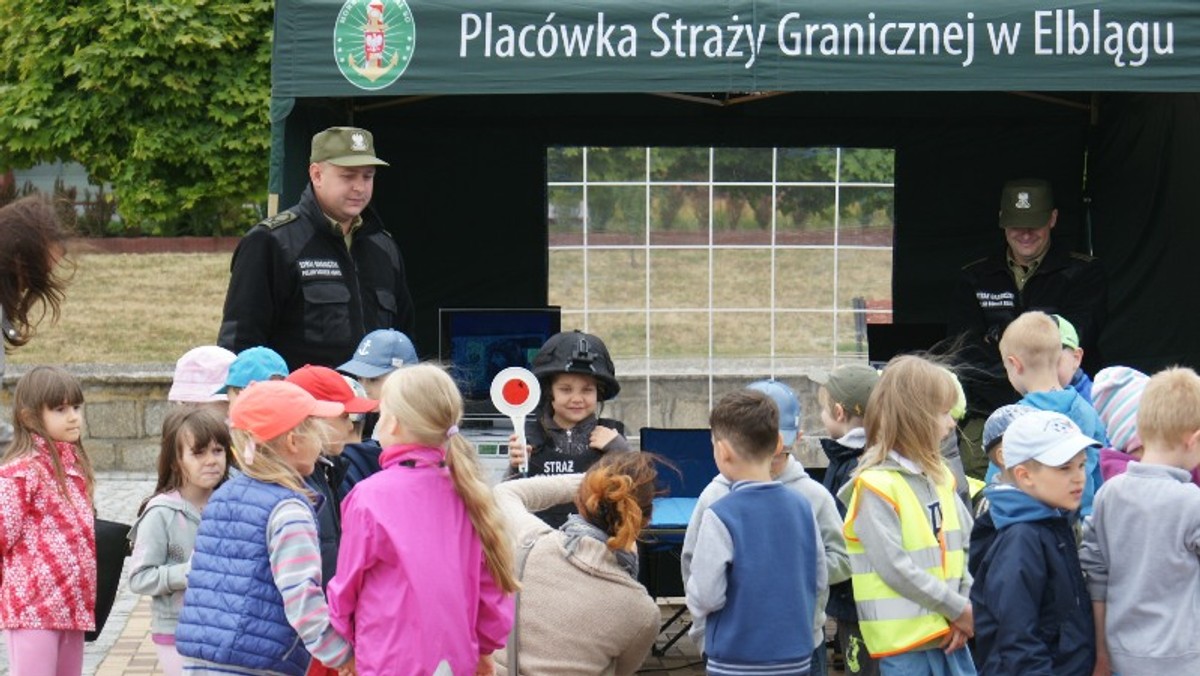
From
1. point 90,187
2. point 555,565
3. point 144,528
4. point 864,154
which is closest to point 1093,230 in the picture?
point 864,154

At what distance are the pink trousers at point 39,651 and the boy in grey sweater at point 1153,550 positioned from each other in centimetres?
314

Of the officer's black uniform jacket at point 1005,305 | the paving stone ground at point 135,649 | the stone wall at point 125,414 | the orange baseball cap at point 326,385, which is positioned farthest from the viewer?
the stone wall at point 125,414

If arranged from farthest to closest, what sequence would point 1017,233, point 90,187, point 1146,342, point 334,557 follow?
point 90,187 < point 1146,342 < point 1017,233 < point 334,557

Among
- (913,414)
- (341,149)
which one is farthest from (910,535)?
(341,149)

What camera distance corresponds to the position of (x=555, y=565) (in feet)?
15.8

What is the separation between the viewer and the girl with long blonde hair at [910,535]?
491 centimetres

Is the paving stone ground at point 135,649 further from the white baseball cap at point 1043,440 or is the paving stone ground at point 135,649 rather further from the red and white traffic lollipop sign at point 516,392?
the white baseball cap at point 1043,440

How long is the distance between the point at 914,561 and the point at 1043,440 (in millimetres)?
512

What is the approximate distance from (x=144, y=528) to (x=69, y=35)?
16135 mm

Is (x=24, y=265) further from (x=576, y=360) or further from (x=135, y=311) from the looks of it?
(x=135, y=311)

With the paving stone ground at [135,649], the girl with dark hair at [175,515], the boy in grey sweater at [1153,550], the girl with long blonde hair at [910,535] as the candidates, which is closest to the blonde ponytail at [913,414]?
the girl with long blonde hair at [910,535]

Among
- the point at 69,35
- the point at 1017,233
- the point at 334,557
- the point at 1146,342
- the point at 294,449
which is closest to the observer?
Answer: the point at 294,449

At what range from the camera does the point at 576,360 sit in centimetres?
598

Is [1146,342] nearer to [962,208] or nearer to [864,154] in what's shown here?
[962,208]
